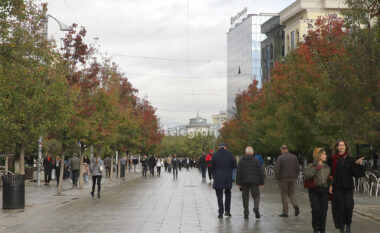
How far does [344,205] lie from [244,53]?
340ft

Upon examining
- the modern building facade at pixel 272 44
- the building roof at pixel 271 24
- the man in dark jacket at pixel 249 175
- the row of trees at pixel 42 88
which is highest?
the building roof at pixel 271 24

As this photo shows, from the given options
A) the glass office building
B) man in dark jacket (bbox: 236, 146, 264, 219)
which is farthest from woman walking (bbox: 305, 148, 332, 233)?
the glass office building

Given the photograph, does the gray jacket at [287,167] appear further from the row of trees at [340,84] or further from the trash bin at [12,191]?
the trash bin at [12,191]

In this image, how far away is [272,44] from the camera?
9244 cm

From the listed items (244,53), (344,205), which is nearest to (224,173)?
(344,205)

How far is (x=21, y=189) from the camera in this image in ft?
63.0

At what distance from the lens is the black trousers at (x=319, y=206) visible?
12.3m

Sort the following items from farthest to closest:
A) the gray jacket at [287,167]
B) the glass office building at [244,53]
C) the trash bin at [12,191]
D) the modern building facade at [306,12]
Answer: the glass office building at [244,53] < the modern building facade at [306,12] < the trash bin at [12,191] < the gray jacket at [287,167]

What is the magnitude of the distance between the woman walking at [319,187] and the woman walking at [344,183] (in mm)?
156

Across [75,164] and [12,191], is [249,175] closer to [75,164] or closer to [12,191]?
[12,191]

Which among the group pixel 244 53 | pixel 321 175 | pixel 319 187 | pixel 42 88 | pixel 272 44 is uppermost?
pixel 244 53

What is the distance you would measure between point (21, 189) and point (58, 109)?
12.0 feet

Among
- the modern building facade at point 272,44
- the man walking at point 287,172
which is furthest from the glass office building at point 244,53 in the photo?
the man walking at point 287,172

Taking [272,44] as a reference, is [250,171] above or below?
below
